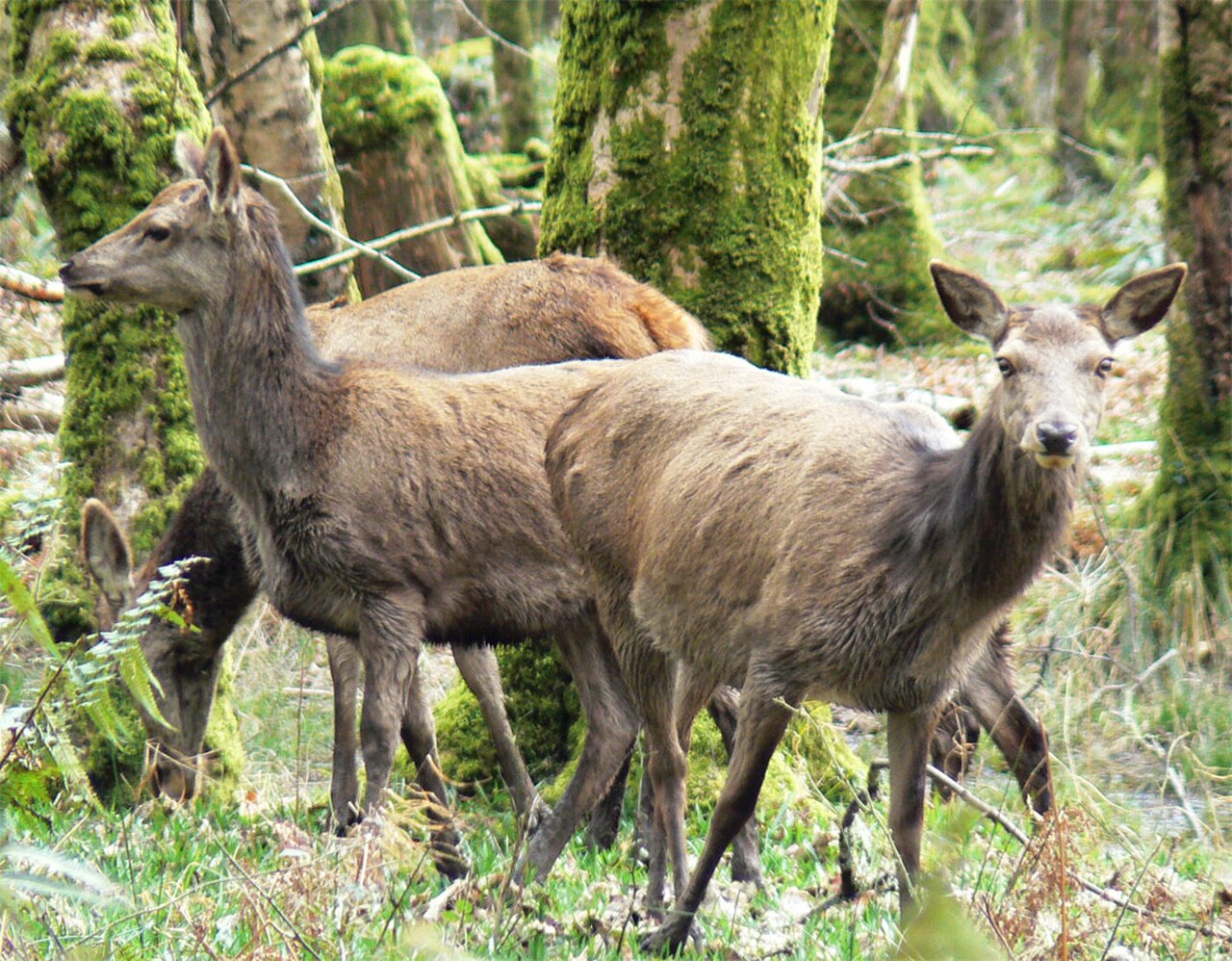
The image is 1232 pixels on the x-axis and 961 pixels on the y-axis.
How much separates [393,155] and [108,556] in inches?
266

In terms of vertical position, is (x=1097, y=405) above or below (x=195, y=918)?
above

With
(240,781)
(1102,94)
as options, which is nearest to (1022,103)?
(1102,94)

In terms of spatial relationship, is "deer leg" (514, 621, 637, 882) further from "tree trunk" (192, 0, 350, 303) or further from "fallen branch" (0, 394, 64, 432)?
"fallen branch" (0, 394, 64, 432)

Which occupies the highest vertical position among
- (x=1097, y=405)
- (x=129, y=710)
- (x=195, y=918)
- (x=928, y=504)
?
(x=1097, y=405)

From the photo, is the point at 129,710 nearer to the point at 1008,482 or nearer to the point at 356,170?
the point at 1008,482

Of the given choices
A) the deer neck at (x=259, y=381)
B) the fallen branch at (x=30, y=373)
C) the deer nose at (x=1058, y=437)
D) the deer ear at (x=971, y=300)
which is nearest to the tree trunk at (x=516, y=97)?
the fallen branch at (x=30, y=373)

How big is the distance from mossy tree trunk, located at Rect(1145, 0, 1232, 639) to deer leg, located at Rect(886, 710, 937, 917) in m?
3.98

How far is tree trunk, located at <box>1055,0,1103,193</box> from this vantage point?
24.2 metres

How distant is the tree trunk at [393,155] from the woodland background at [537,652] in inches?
1.1

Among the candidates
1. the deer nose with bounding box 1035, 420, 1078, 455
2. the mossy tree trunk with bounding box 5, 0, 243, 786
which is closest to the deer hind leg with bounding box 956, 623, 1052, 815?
the deer nose with bounding box 1035, 420, 1078, 455

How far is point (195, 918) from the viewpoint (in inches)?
185

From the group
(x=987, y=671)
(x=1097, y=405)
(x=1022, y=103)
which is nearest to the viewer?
(x=1097, y=405)

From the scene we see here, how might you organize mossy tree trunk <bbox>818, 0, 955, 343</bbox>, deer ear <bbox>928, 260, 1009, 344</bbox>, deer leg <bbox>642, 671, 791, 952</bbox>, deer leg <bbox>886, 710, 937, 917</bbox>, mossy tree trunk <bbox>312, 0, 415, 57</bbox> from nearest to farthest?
deer ear <bbox>928, 260, 1009, 344</bbox>
deer leg <bbox>642, 671, 791, 952</bbox>
deer leg <bbox>886, 710, 937, 917</bbox>
mossy tree trunk <bbox>818, 0, 955, 343</bbox>
mossy tree trunk <bbox>312, 0, 415, 57</bbox>

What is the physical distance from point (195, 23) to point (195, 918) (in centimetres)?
882
